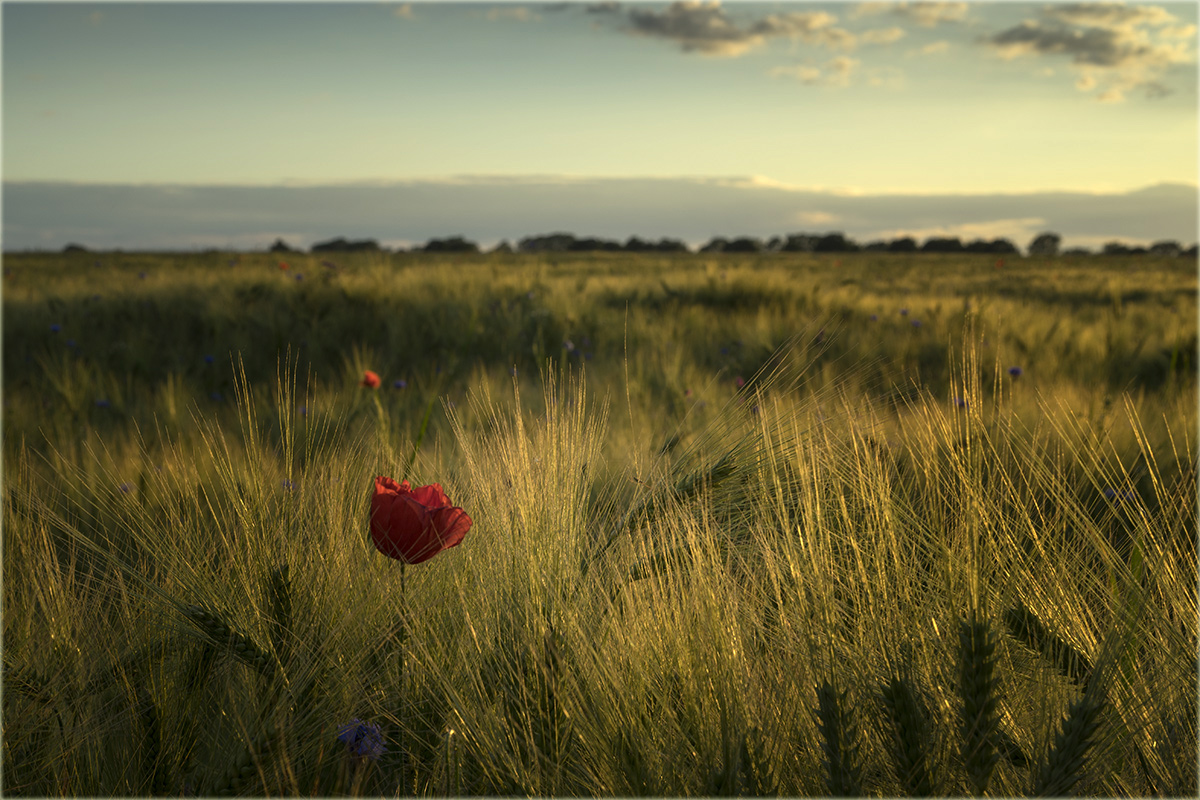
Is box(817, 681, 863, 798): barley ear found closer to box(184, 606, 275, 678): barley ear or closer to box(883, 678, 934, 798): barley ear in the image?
box(883, 678, 934, 798): barley ear

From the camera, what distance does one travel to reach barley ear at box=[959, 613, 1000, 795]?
776 millimetres

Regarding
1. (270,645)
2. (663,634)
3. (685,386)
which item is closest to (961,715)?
(663,634)

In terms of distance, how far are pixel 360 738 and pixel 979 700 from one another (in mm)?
788

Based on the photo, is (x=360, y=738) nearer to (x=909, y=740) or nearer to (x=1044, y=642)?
(x=909, y=740)

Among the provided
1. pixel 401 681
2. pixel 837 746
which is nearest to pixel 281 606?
pixel 401 681

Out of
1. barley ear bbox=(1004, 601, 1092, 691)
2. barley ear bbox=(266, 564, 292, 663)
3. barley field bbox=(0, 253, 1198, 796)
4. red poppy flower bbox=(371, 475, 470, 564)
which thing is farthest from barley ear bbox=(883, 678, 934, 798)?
barley ear bbox=(266, 564, 292, 663)

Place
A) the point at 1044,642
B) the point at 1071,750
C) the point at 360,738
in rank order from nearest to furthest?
the point at 1071,750
the point at 360,738
the point at 1044,642

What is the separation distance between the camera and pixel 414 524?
102 centimetres

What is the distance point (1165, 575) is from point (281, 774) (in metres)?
1.32

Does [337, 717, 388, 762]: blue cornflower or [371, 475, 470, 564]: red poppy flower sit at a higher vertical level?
[371, 475, 470, 564]: red poppy flower

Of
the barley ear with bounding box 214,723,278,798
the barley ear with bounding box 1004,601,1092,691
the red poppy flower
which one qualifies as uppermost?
the red poppy flower

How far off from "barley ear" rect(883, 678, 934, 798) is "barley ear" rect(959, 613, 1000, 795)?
0.05 metres

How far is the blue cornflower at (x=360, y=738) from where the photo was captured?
0.89 m

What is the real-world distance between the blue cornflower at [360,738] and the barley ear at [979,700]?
2.33ft
